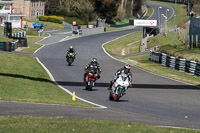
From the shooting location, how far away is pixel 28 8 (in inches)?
4350

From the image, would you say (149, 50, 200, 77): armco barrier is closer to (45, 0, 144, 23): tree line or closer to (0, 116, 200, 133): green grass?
(0, 116, 200, 133): green grass

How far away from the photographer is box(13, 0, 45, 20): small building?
111 meters

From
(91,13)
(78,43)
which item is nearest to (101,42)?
(78,43)

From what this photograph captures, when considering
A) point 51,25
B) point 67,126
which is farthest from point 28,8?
point 67,126

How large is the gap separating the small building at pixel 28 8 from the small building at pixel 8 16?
25.9ft

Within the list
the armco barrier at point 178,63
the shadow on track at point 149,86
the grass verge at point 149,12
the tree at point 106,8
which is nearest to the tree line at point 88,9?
the tree at point 106,8

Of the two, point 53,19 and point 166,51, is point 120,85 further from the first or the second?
point 53,19

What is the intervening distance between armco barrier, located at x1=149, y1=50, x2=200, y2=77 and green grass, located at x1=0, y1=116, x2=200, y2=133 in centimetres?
2387

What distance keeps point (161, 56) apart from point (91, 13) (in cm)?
7922

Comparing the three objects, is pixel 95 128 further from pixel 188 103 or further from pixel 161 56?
pixel 161 56

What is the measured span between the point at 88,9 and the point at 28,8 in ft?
56.3

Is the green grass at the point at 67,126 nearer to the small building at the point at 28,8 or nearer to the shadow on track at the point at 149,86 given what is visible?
the shadow on track at the point at 149,86

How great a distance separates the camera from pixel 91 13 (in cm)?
12250

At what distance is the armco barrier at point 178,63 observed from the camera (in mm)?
35688
